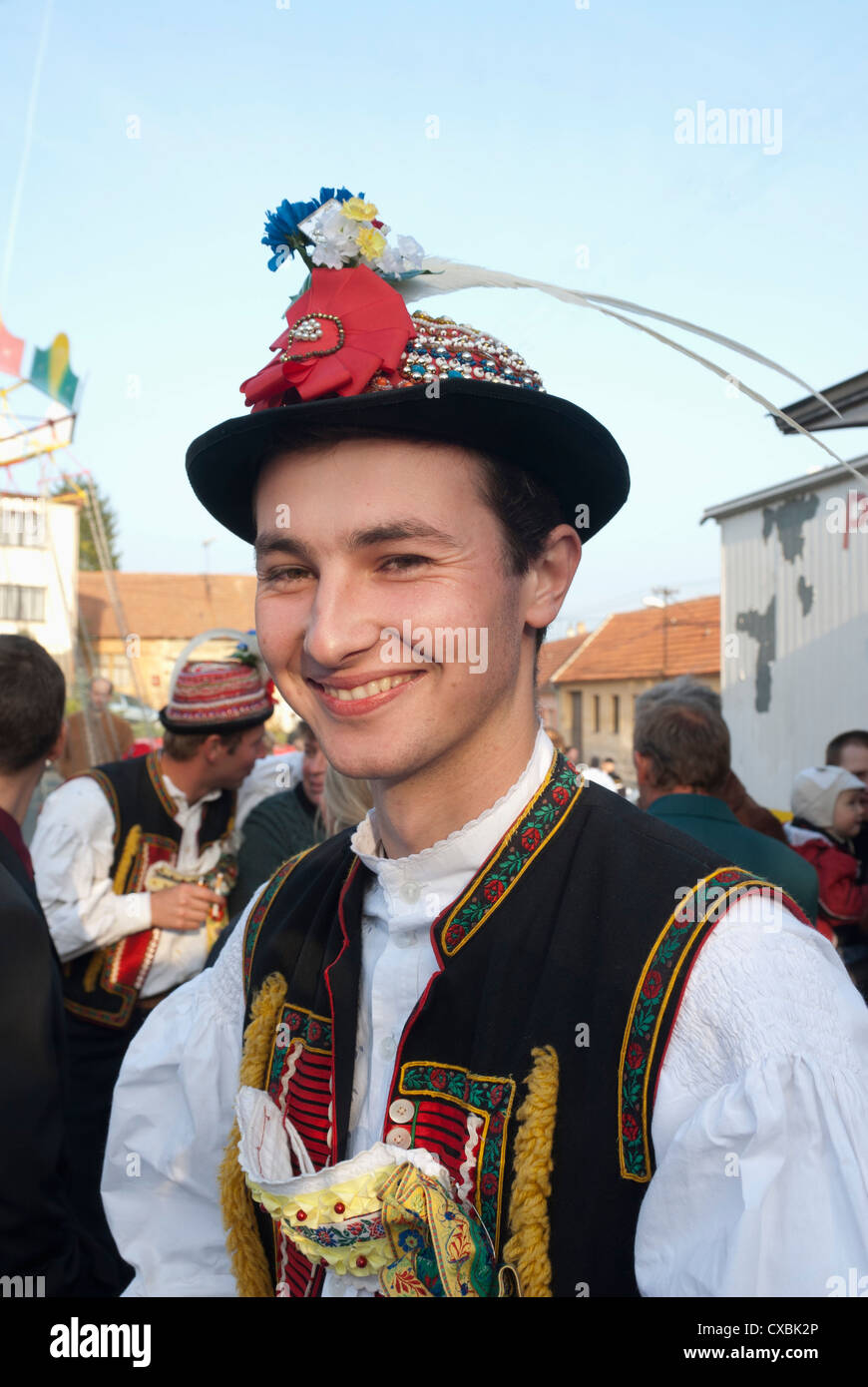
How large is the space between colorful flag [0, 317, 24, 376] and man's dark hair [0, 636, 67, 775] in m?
10.4

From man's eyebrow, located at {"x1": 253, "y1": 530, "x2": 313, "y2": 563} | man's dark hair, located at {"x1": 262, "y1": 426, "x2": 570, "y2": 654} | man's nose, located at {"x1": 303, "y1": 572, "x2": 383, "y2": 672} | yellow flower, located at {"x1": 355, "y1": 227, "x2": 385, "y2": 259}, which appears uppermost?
yellow flower, located at {"x1": 355, "y1": 227, "x2": 385, "y2": 259}

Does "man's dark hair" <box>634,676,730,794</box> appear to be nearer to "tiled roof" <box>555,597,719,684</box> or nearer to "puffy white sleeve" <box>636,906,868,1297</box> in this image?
"puffy white sleeve" <box>636,906,868,1297</box>

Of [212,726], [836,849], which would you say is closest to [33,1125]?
[212,726]

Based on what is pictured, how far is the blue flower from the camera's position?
136 centimetres

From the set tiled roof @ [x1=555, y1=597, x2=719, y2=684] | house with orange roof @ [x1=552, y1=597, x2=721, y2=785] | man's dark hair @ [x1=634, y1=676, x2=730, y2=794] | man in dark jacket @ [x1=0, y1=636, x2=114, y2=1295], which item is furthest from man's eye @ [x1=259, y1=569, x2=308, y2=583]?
house with orange roof @ [x1=552, y1=597, x2=721, y2=785]

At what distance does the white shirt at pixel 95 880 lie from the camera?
323 centimetres

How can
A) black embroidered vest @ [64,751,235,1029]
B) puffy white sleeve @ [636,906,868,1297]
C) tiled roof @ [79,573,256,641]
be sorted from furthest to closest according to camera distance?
tiled roof @ [79,573,256,641] → black embroidered vest @ [64,751,235,1029] → puffy white sleeve @ [636,906,868,1297]

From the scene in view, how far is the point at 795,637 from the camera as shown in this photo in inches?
259

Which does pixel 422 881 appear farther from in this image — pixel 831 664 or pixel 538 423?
pixel 831 664

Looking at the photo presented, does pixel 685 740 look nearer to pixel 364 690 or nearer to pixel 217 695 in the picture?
pixel 217 695

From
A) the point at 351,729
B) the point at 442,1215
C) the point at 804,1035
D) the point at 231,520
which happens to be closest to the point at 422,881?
the point at 351,729

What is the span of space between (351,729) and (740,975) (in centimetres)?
54

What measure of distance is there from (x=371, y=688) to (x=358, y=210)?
25.8 inches

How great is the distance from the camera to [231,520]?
1657 mm
